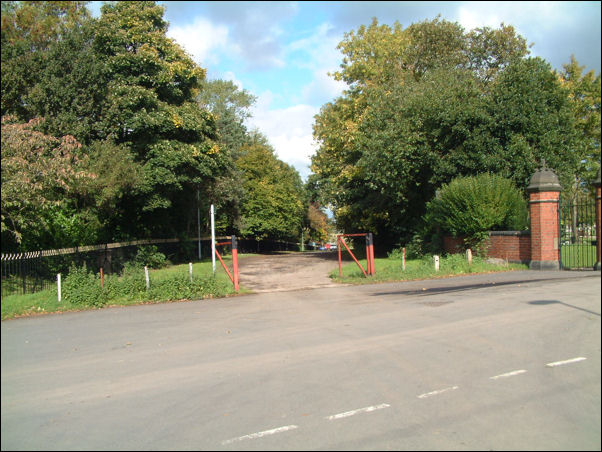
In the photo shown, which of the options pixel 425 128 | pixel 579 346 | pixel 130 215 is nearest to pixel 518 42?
pixel 425 128

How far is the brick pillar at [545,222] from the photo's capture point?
52.4 feet

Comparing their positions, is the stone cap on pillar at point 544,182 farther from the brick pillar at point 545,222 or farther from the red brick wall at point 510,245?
the red brick wall at point 510,245

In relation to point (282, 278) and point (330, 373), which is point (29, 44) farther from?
point (330, 373)

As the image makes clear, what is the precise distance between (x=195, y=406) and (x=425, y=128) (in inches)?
810

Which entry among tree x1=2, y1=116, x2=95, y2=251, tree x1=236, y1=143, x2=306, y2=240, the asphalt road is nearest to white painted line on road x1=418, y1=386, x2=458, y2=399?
the asphalt road

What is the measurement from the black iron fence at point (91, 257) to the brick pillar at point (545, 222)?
541 inches

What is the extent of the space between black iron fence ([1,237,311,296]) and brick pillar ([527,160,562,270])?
13746 millimetres

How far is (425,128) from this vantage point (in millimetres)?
23328

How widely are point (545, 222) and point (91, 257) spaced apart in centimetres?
1457

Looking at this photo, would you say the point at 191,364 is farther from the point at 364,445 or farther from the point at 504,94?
the point at 504,94

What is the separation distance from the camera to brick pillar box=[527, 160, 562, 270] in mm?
15969

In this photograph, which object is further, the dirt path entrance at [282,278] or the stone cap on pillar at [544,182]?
the stone cap on pillar at [544,182]

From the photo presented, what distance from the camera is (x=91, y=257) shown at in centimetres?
1594

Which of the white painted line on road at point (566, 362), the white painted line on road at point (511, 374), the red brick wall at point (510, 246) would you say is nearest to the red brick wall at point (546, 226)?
the red brick wall at point (510, 246)
